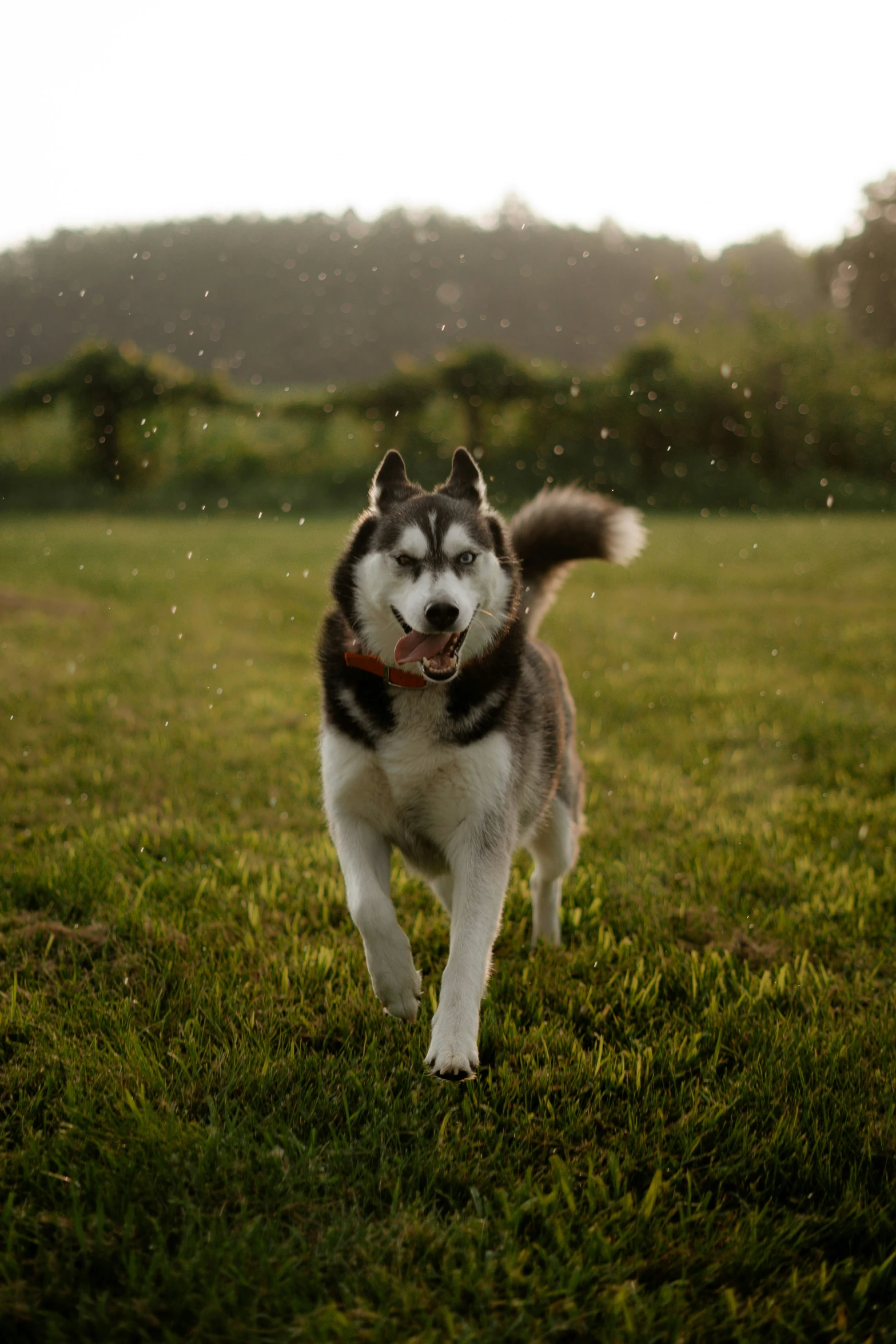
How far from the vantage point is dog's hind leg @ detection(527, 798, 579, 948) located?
10.5 feet

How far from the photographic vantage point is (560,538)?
3.59 metres

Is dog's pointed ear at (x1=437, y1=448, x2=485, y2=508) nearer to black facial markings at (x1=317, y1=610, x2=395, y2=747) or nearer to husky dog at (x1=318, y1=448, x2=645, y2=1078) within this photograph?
husky dog at (x1=318, y1=448, x2=645, y2=1078)

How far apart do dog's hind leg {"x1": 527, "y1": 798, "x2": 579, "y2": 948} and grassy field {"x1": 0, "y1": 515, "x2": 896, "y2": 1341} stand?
14cm

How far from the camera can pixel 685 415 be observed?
2419 centimetres

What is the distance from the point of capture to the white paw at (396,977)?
238cm

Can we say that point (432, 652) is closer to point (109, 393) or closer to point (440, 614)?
point (440, 614)

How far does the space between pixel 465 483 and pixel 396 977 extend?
1.60 metres

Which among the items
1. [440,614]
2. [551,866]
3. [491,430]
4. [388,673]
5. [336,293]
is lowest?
[551,866]

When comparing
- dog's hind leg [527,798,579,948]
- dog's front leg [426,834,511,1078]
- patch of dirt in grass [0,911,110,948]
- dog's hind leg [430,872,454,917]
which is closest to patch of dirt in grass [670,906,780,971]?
dog's hind leg [527,798,579,948]

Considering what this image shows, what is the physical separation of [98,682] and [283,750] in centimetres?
217

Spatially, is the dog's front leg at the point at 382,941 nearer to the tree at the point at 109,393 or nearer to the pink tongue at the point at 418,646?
the pink tongue at the point at 418,646

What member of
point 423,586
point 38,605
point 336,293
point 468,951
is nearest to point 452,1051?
point 468,951

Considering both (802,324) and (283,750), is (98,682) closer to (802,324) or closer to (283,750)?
(283,750)

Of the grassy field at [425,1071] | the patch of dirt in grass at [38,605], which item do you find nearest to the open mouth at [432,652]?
the grassy field at [425,1071]
